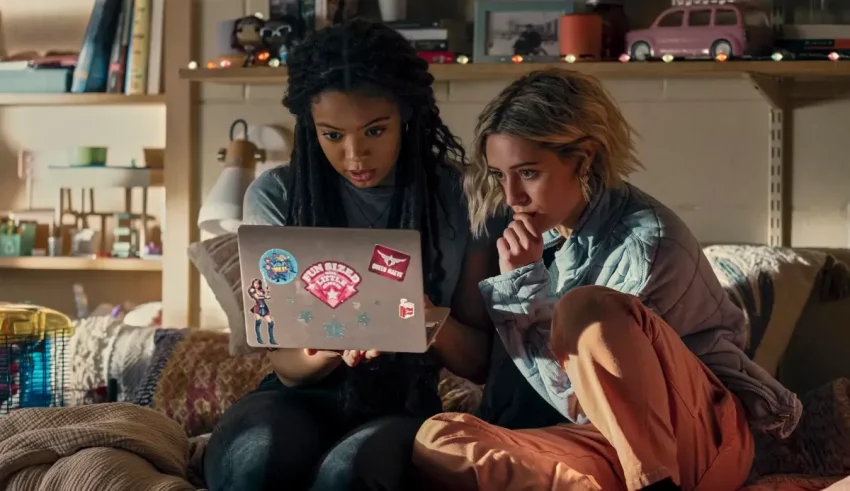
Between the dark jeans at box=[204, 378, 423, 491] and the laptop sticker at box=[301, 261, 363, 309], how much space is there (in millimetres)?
166

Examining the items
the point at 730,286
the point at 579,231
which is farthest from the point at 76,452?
the point at 730,286

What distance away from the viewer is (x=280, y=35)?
7.61 ft

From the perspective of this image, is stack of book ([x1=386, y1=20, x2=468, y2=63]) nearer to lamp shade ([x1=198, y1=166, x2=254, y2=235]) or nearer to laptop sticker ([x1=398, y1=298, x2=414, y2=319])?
lamp shade ([x1=198, y1=166, x2=254, y2=235])

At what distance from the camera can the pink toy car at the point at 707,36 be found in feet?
6.84

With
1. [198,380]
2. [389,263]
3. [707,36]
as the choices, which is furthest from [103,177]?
[389,263]

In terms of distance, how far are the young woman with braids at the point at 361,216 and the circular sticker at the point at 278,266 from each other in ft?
0.43

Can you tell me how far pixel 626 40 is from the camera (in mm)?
2180

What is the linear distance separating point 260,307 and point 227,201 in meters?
1.00

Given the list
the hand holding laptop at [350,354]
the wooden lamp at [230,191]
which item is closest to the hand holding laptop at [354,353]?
the hand holding laptop at [350,354]

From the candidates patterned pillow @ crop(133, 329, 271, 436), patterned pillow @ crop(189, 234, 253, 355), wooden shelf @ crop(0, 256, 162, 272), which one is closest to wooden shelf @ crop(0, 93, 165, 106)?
wooden shelf @ crop(0, 256, 162, 272)

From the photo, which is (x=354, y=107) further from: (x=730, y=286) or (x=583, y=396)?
(x=730, y=286)

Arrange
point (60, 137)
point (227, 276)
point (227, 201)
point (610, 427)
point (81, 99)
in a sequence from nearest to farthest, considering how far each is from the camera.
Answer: point (610, 427), point (227, 276), point (227, 201), point (81, 99), point (60, 137)

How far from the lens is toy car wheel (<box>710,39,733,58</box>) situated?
82.1 inches

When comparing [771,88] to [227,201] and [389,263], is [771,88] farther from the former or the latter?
[389,263]
